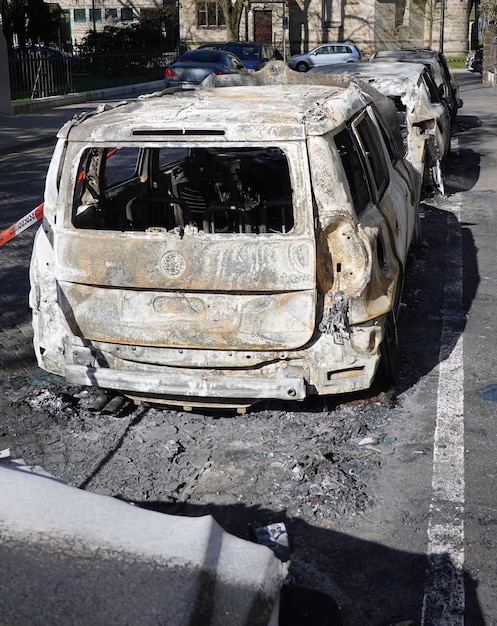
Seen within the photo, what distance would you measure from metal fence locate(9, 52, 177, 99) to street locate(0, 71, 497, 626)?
1900cm

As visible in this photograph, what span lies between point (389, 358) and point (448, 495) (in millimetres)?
1266

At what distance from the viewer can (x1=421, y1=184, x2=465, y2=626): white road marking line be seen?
3502 mm

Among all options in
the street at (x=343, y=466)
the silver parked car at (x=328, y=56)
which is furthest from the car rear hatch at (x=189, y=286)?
the silver parked car at (x=328, y=56)

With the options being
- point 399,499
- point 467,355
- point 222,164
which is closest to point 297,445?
point 399,499

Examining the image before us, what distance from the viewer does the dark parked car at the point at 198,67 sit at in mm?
28469

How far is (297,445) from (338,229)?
128cm

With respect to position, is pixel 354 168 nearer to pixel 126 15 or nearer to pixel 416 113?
pixel 416 113

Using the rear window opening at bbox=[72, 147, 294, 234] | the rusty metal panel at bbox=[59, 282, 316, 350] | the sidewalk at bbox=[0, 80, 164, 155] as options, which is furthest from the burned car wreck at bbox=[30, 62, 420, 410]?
the sidewalk at bbox=[0, 80, 164, 155]

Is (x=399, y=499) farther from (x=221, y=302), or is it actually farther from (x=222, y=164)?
(x=222, y=164)

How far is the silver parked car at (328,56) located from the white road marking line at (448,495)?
36.9 metres

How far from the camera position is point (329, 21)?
188ft

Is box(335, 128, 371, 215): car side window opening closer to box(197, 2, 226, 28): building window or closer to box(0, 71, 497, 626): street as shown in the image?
box(0, 71, 497, 626): street

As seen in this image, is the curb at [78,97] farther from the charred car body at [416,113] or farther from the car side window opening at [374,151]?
the car side window opening at [374,151]

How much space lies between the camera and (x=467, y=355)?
20.3 ft
